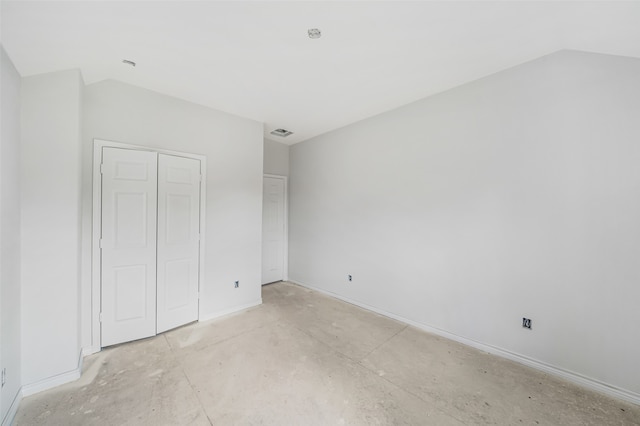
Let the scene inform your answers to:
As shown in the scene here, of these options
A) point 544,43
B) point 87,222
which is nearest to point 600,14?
point 544,43

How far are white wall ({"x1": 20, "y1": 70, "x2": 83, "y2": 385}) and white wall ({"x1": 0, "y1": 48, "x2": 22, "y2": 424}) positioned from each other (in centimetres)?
7

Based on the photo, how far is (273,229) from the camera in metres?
4.63

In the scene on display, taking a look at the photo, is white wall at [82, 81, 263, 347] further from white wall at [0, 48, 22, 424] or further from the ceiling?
white wall at [0, 48, 22, 424]

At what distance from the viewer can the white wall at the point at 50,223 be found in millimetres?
1841

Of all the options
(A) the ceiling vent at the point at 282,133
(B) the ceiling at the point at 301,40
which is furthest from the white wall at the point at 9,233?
(A) the ceiling vent at the point at 282,133

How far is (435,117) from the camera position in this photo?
9.12 feet

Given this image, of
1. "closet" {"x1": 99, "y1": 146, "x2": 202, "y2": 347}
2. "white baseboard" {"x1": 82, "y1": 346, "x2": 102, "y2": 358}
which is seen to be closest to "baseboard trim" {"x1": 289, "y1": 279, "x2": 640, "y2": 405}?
"closet" {"x1": 99, "y1": 146, "x2": 202, "y2": 347}

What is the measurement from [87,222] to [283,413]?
8.33 ft

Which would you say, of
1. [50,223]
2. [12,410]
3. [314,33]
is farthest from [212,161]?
[12,410]

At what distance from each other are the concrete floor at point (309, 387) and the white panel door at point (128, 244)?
10.1 inches

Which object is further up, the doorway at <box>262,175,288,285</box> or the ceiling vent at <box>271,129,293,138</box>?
the ceiling vent at <box>271,129,293,138</box>

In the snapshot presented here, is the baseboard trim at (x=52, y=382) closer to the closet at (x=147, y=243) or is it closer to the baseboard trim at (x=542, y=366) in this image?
the closet at (x=147, y=243)

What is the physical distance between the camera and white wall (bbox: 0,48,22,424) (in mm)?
1513

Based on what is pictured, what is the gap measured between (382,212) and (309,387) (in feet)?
7.34
